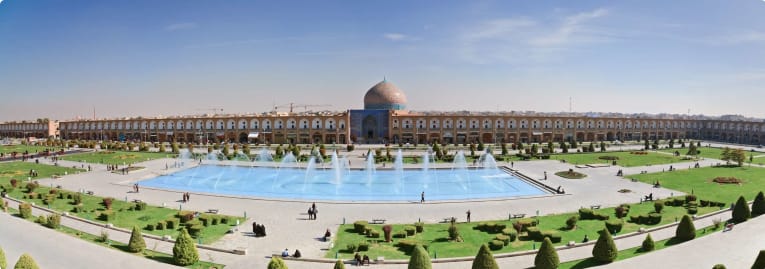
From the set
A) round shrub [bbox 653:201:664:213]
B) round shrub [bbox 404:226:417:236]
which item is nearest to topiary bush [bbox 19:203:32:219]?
round shrub [bbox 404:226:417:236]

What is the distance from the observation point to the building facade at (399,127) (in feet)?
250

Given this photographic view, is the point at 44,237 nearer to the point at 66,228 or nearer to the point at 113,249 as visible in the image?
the point at 66,228

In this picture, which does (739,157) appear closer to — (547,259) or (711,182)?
(711,182)

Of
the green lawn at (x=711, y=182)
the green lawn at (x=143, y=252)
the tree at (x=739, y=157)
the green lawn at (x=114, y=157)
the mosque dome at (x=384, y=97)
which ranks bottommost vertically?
the green lawn at (x=143, y=252)

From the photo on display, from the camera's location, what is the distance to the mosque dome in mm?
Result: 76688

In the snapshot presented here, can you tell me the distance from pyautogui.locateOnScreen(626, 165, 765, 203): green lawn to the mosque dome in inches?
1705

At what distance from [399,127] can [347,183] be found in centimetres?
3784

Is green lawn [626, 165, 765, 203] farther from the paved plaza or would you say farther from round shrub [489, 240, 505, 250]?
round shrub [489, 240, 505, 250]

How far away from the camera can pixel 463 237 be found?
21.3 metres

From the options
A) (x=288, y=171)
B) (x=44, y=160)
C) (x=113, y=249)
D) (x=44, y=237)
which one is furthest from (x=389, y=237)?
(x=44, y=160)

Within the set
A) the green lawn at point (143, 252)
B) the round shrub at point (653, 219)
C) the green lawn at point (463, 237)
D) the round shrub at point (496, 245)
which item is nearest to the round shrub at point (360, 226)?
the green lawn at point (463, 237)

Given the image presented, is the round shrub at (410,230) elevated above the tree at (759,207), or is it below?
below

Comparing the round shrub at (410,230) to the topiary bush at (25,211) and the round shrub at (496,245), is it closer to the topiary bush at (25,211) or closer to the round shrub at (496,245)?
the round shrub at (496,245)

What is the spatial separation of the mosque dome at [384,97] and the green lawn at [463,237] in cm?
5332
